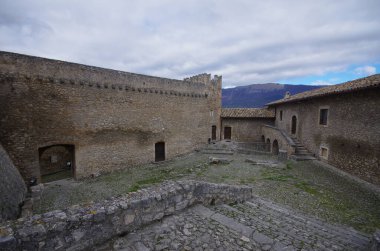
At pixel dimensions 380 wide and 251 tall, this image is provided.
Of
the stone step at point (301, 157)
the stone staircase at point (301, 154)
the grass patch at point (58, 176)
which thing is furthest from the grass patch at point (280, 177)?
the grass patch at point (58, 176)

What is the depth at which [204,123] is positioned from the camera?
18.1 m

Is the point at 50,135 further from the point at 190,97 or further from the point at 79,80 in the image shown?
the point at 190,97

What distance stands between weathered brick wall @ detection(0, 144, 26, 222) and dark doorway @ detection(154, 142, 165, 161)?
27.2 feet

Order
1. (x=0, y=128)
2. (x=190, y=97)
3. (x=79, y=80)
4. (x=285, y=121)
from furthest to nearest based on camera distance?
(x=285, y=121), (x=190, y=97), (x=79, y=80), (x=0, y=128)

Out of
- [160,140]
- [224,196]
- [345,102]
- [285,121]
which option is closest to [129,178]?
[160,140]

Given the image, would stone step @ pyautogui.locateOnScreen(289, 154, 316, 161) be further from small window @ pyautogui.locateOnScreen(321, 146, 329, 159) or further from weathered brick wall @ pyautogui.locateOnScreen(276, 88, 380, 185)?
small window @ pyautogui.locateOnScreen(321, 146, 329, 159)

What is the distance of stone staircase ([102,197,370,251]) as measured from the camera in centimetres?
312

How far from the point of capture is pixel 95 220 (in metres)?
2.96

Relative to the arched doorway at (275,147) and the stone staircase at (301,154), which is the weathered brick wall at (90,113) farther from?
the arched doorway at (275,147)

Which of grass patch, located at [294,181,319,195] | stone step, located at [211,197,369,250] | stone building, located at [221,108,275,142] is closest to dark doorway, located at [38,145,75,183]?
stone step, located at [211,197,369,250]

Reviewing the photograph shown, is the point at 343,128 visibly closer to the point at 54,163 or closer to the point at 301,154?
the point at 301,154

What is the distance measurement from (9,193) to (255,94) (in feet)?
251

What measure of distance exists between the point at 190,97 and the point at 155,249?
14.2 m

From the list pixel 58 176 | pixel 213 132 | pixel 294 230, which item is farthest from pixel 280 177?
pixel 58 176
